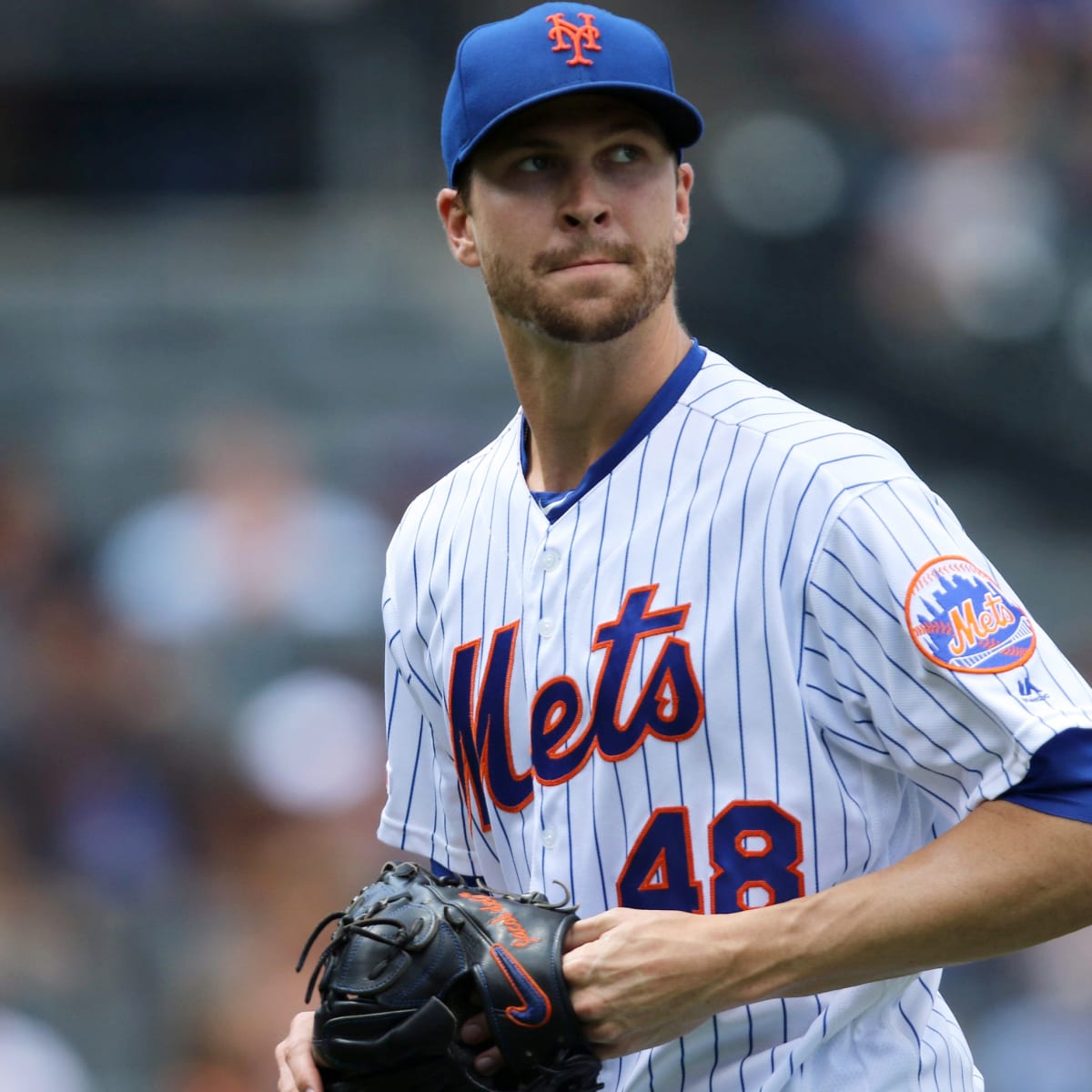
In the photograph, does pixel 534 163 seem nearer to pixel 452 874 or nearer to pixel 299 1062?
pixel 452 874

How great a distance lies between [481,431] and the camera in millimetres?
6379

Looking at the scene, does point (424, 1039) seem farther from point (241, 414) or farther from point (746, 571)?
point (241, 414)

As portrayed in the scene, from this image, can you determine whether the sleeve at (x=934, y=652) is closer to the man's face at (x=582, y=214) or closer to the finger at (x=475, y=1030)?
the man's face at (x=582, y=214)

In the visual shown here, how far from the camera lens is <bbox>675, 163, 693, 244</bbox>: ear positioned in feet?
7.02

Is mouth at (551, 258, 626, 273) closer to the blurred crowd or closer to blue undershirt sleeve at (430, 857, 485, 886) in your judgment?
blue undershirt sleeve at (430, 857, 485, 886)

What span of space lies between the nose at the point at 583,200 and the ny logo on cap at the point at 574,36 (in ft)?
0.40

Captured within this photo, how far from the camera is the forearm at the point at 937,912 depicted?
5.55 ft

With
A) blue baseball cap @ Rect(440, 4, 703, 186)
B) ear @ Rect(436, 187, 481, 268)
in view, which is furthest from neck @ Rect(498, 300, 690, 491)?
blue baseball cap @ Rect(440, 4, 703, 186)

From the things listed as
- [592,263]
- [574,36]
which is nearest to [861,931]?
[592,263]

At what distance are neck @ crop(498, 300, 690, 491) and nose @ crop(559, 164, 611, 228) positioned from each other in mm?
140

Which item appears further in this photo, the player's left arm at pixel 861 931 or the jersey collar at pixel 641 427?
the jersey collar at pixel 641 427

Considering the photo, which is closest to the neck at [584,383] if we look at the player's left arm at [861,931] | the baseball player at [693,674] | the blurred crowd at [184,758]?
the baseball player at [693,674]

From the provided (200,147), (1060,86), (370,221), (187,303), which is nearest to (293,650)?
(187,303)

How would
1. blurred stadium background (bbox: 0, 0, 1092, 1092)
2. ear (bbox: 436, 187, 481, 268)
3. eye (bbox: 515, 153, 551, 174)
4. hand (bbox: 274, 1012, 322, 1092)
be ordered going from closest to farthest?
hand (bbox: 274, 1012, 322, 1092)
eye (bbox: 515, 153, 551, 174)
ear (bbox: 436, 187, 481, 268)
blurred stadium background (bbox: 0, 0, 1092, 1092)
